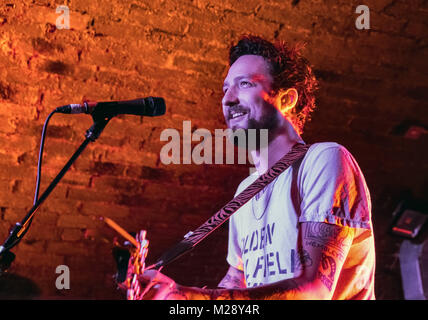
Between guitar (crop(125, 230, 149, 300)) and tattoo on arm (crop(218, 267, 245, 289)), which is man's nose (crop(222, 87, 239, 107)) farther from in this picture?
guitar (crop(125, 230, 149, 300))

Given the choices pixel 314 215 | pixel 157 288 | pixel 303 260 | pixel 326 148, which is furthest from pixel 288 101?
pixel 157 288

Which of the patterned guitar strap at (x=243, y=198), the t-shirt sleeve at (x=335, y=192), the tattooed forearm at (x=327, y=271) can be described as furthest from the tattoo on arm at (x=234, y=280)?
the tattooed forearm at (x=327, y=271)

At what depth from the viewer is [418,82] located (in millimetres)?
2977

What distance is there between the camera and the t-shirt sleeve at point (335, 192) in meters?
1.53

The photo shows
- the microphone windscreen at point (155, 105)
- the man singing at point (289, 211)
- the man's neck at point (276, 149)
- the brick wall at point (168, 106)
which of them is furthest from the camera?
the brick wall at point (168, 106)

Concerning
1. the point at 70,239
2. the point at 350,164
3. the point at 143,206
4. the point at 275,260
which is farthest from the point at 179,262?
the point at 350,164

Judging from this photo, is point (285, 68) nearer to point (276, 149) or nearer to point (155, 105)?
point (276, 149)

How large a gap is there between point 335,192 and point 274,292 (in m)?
0.40

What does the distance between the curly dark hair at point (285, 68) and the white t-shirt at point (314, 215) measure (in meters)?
0.50

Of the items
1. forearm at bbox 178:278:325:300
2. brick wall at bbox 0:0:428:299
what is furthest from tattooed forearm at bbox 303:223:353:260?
brick wall at bbox 0:0:428:299

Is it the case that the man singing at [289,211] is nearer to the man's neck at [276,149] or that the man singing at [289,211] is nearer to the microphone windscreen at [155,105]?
the man's neck at [276,149]

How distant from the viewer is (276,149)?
2.12 m

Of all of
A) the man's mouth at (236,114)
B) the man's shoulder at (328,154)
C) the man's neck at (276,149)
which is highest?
the man's mouth at (236,114)
